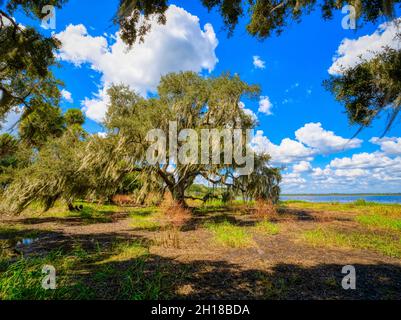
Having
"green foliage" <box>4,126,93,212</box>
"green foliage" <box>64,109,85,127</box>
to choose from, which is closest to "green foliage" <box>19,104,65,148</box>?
"green foliage" <box>4,126,93,212</box>

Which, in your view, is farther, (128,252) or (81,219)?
(81,219)

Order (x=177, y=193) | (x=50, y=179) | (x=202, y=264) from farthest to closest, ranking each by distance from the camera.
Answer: (x=177, y=193), (x=50, y=179), (x=202, y=264)

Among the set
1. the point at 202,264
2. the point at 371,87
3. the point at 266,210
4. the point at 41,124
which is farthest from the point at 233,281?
the point at 41,124

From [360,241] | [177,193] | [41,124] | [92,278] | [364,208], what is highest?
[41,124]

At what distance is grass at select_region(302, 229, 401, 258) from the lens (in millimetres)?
6473

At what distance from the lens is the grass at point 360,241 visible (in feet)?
21.2

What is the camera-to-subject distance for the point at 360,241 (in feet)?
24.1

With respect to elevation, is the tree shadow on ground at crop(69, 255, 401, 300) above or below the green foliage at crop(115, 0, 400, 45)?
below

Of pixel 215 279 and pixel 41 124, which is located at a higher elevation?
pixel 41 124

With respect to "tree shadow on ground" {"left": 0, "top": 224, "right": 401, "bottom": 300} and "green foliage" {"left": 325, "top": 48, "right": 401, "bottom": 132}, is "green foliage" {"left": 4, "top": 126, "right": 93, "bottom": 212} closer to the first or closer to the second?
"tree shadow on ground" {"left": 0, "top": 224, "right": 401, "bottom": 300}

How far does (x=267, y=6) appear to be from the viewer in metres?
5.76

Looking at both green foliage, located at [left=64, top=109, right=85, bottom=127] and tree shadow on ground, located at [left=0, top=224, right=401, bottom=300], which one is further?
green foliage, located at [left=64, top=109, right=85, bottom=127]

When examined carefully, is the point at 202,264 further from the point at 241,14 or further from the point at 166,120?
the point at 166,120

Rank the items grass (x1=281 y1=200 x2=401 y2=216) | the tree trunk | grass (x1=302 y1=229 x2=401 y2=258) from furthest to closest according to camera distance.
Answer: grass (x1=281 y1=200 x2=401 y2=216)
the tree trunk
grass (x1=302 y1=229 x2=401 y2=258)
